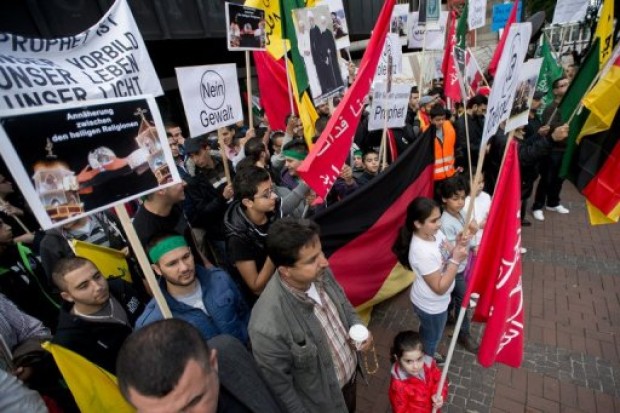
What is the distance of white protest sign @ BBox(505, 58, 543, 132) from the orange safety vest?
2567mm

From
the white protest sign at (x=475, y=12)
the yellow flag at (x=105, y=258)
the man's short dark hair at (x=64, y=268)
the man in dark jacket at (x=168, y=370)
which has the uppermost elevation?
the white protest sign at (x=475, y=12)

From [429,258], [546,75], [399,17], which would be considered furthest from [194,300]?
[546,75]

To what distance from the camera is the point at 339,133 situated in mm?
2711

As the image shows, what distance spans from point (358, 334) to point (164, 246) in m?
1.34

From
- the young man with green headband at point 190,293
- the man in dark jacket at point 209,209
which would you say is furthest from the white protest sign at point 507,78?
the man in dark jacket at point 209,209

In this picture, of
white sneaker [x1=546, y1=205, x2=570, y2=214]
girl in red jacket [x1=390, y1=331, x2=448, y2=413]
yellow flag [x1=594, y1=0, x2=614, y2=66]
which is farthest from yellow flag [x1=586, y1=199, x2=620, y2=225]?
white sneaker [x1=546, y1=205, x2=570, y2=214]

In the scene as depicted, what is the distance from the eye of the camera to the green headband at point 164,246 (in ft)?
7.23

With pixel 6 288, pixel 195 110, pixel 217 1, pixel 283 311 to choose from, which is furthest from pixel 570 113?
pixel 217 1

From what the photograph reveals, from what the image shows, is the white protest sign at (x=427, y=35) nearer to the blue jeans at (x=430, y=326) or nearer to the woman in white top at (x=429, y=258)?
the woman in white top at (x=429, y=258)

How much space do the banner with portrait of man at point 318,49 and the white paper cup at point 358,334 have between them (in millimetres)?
2289

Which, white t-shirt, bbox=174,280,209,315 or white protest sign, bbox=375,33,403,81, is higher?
white protest sign, bbox=375,33,403,81

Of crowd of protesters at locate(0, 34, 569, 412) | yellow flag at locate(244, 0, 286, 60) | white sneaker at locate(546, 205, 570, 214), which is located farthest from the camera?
white sneaker at locate(546, 205, 570, 214)

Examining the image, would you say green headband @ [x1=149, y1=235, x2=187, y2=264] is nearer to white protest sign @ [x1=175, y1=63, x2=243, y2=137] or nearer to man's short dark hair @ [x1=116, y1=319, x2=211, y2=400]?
man's short dark hair @ [x1=116, y1=319, x2=211, y2=400]

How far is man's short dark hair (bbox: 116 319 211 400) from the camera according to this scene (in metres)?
1.15
